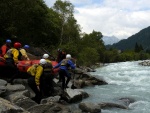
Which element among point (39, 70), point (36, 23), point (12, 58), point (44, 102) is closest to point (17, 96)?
point (44, 102)

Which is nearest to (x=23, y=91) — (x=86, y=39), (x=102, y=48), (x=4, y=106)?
(x=4, y=106)

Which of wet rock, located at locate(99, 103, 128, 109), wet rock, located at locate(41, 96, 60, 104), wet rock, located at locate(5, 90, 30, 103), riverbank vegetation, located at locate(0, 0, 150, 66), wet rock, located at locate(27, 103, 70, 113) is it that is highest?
riverbank vegetation, located at locate(0, 0, 150, 66)

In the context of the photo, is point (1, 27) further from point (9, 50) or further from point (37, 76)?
point (37, 76)

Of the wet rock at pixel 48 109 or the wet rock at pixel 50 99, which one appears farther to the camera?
the wet rock at pixel 50 99

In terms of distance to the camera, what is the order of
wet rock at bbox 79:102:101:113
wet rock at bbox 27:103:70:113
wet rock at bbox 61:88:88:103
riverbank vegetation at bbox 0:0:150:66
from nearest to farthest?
wet rock at bbox 27:103:70:113 → wet rock at bbox 79:102:101:113 → wet rock at bbox 61:88:88:103 → riverbank vegetation at bbox 0:0:150:66

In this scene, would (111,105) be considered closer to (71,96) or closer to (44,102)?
(71,96)

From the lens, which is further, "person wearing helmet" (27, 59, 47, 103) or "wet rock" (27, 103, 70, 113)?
"person wearing helmet" (27, 59, 47, 103)

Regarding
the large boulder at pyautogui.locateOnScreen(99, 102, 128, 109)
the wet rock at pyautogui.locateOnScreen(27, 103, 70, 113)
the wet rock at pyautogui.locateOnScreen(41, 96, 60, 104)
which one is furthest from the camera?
the large boulder at pyautogui.locateOnScreen(99, 102, 128, 109)

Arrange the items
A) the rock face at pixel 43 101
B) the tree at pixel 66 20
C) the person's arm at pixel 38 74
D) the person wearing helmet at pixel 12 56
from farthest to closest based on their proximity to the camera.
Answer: the tree at pixel 66 20
the person wearing helmet at pixel 12 56
the person's arm at pixel 38 74
the rock face at pixel 43 101

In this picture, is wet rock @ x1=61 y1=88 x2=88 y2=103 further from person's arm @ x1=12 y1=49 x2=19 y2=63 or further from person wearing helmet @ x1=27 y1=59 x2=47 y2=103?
person's arm @ x1=12 y1=49 x2=19 y2=63

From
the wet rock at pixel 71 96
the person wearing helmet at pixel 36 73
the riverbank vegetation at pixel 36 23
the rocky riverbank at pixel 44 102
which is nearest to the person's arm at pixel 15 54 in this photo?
the rocky riverbank at pixel 44 102

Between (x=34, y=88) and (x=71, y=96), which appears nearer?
(x=34, y=88)

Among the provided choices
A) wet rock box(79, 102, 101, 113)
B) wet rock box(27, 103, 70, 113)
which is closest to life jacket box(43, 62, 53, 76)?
wet rock box(27, 103, 70, 113)

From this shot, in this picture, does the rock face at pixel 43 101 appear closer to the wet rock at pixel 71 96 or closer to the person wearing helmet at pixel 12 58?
the wet rock at pixel 71 96
